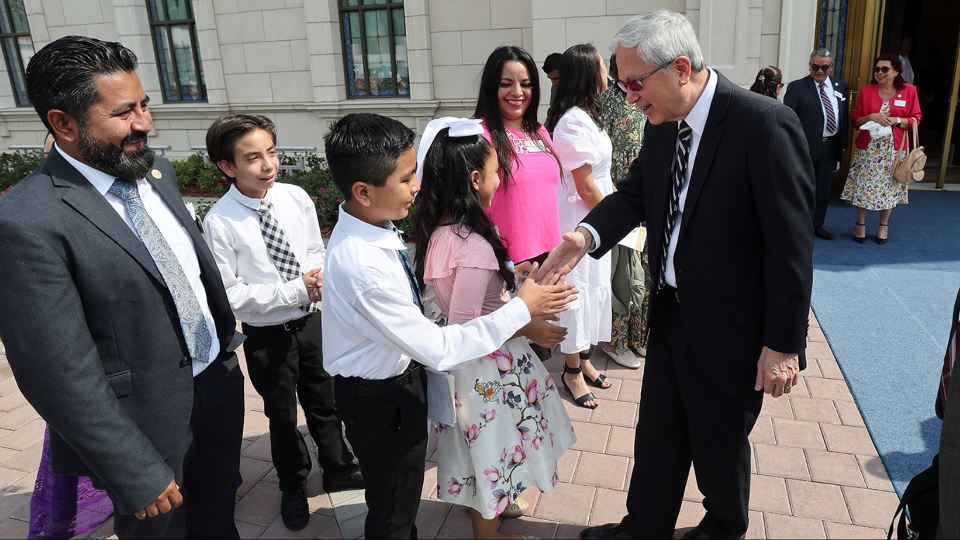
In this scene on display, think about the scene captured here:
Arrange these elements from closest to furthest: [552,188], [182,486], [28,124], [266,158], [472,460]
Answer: [182,486], [472,460], [266,158], [552,188], [28,124]

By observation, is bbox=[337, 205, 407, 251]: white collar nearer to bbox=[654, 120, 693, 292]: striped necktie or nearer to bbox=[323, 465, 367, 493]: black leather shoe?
bbox=[654, 120, 693, 292]: striped necktie

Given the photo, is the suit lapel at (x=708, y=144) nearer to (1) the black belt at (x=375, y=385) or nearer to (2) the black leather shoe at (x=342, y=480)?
(1) the black belt at (x=375, y=385)

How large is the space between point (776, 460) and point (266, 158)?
2961 mm

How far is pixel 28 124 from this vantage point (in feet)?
39.5

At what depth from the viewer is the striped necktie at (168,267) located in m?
1.90

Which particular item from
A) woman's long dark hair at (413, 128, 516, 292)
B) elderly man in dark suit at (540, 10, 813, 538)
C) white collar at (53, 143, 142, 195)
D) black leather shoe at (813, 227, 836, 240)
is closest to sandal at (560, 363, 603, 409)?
elderly man in dark suit at (540, 10, 813, 538)

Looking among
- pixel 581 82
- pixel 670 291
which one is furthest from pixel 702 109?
pixel 581 82

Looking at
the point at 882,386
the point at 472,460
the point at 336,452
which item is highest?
the point at 472,460

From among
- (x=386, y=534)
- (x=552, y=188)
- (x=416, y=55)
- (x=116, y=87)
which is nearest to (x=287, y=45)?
(x=416, y=55)

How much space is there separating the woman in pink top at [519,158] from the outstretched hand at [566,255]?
2.32 ft

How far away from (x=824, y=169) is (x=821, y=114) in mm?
673

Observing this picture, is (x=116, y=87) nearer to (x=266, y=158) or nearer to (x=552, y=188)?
(x=266, y=158)

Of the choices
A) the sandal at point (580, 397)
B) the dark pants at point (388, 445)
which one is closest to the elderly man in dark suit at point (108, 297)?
the dark pants at point (388, 445)

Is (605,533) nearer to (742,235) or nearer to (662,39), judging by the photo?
(742,235)
